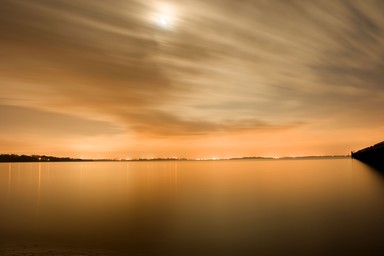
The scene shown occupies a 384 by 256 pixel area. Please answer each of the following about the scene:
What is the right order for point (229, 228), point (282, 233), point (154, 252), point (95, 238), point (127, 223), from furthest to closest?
point (127, 223), point (229, 228), point (282, 233), point (95, 238), point (154, 252)

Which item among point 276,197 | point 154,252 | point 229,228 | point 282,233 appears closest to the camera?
point 154,252

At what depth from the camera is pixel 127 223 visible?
2627 cm

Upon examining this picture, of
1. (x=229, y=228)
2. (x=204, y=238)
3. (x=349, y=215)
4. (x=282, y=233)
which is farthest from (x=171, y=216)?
(x=349, y=215)

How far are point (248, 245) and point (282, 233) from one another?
160 inches

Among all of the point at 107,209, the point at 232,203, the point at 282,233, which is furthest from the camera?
the point at 232,203

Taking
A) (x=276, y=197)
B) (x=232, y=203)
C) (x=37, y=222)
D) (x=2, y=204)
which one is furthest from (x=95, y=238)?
(x=276, y=197)

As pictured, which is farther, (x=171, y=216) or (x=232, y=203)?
(x=232, y=203)

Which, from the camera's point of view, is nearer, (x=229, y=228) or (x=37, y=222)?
(x=229, y=228)

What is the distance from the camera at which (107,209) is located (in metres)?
34.2

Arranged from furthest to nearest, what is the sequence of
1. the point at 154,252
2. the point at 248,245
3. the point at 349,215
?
the point at 349,215 < the point at 248,245 < the point at 154,252

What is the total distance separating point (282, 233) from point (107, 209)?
A: 65.7 ft

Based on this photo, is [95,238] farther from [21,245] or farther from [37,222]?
[37,222]

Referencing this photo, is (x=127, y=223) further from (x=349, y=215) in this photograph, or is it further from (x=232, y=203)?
(x=349, y=215)

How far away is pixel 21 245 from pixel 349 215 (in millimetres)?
27369
